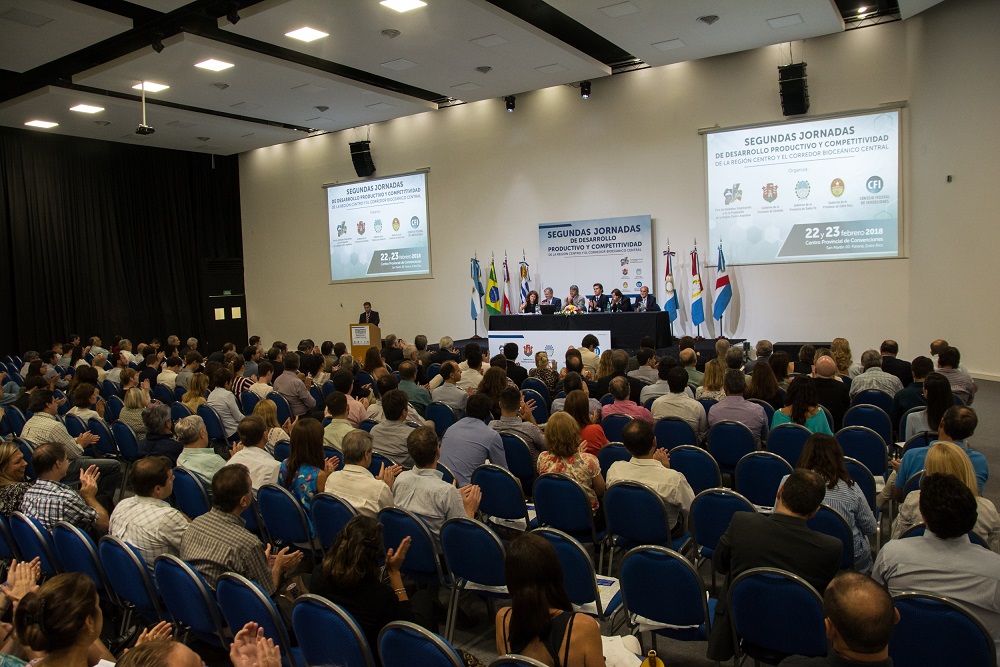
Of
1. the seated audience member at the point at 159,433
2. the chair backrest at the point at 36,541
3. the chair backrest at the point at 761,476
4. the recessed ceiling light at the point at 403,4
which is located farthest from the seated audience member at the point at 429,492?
the recessed ceiling light at the point at 403,4

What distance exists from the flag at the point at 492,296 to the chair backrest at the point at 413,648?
1265cm

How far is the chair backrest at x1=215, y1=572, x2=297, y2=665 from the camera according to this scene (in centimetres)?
271

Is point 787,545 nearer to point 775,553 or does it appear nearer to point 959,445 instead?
point 775,553

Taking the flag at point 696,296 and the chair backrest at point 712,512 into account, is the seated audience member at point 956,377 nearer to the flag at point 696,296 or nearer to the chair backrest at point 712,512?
the chair backrest at point 712,512

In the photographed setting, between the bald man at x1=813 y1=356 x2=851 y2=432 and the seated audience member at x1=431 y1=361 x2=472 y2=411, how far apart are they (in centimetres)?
301

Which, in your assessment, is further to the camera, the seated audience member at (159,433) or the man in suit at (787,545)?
the seated audience member at (159,433)

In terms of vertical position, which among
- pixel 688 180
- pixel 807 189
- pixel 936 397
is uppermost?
pixel 688 180

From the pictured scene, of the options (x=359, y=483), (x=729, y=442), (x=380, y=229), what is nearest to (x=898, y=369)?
(x=729, y=442)

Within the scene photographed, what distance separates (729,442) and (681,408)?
21.9 inches

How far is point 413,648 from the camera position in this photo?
2.27 meters

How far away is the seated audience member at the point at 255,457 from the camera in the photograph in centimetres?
459

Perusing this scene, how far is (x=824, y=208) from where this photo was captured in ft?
38.8

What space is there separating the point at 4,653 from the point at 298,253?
16.8m

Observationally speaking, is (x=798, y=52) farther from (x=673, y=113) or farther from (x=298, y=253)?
(x=298, y=253)
